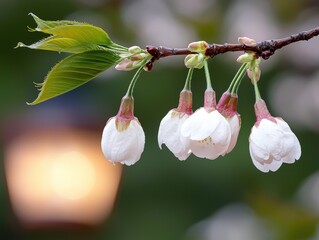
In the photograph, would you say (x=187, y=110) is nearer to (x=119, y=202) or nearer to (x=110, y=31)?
(x=110, y=31)

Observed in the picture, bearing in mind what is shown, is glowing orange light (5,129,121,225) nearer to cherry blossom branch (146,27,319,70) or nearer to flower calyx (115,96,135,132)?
flower calyx (115,96,135,132)

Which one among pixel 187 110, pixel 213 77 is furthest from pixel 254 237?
pixel 187 110

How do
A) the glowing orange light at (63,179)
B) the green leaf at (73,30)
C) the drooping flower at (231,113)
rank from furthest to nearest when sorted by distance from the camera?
the glowing orange light at (63,179) < the drooping flower at (231,113) < the green leaf at (73,30)

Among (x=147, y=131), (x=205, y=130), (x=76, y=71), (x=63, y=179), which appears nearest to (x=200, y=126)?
(x=205, y=130)

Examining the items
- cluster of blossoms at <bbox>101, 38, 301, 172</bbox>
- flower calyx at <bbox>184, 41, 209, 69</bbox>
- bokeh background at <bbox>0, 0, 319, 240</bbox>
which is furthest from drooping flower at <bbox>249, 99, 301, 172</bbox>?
bokeh background at <bbox>0, 0, 319, 240</bbox>

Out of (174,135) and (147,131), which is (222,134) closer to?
(174,135)

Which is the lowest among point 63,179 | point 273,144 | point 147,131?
point 273,144

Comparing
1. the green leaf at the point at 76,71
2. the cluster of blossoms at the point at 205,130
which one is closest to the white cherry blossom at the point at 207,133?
the cluster of blossoms at the point at 205,130

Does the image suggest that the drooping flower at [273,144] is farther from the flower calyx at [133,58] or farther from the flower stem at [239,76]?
the flower calyx at [133,58]

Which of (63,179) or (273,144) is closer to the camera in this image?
(273,144)
